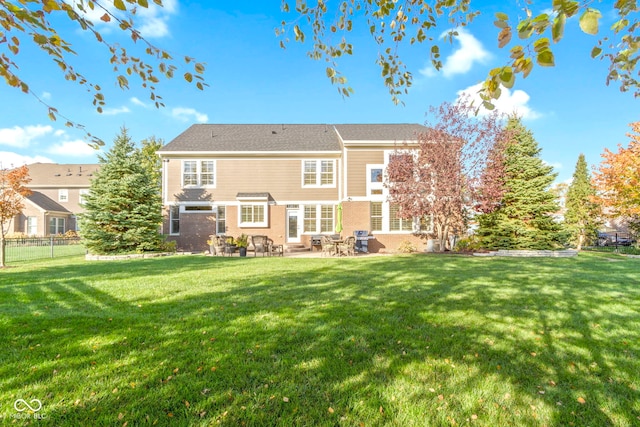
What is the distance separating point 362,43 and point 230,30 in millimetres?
5088

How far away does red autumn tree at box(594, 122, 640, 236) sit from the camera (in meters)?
17.1

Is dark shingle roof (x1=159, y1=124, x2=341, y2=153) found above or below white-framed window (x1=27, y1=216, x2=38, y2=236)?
above

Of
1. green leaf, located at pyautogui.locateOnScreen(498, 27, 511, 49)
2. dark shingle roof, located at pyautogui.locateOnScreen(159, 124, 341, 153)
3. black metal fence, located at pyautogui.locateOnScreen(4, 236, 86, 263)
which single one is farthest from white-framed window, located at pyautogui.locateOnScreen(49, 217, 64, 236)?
green leaf, located at pyautogui.locateOnScreen(498, 27, 511, 49)

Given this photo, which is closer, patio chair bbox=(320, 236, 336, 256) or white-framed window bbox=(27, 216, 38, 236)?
patio chair bbox=(320, 236, 336, 256)

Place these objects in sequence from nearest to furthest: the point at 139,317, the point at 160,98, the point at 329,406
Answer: the point at 329,406 → the point at 160,98 → the point at 139,317

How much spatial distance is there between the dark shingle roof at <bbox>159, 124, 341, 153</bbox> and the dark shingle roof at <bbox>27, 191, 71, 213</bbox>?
2267 cm

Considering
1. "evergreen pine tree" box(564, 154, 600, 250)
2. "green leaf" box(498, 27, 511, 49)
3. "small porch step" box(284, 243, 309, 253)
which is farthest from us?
"evergreen pine tree" box(564, 154, 600, 250)

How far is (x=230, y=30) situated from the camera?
7.41m

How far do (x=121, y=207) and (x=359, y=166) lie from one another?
13173mm

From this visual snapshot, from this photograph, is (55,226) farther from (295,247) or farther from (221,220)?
(295,247)

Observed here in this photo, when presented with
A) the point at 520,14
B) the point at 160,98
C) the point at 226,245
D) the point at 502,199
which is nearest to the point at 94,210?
the point at 226,245

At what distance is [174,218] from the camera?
62.4 ft

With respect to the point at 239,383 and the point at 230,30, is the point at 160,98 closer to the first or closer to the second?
the point at 239,383

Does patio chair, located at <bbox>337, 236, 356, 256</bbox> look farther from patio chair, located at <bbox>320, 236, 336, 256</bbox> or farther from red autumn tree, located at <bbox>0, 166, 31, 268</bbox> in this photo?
red autumn tree, located at <bbox>0, 166, 31, 268</bbox>
